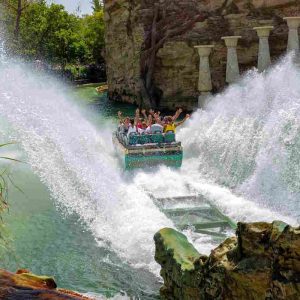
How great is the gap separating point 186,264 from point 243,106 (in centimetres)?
1032

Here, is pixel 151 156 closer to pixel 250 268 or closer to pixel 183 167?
pixel 183 167

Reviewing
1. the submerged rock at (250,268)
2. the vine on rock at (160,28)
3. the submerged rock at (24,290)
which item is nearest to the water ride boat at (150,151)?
the submerged rock at (250,268)

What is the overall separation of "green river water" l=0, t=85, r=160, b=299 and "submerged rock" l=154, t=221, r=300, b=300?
192 centimetres

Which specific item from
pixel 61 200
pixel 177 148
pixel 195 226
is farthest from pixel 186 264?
pixel 177 148

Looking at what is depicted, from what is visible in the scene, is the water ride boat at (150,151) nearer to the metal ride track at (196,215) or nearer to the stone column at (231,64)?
the metal ride track at (196,215)

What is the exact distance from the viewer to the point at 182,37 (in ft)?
81.4

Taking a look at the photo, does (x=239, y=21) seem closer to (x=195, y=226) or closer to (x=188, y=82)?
(x=188, y=82)

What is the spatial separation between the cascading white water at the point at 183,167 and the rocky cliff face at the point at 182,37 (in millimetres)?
7465

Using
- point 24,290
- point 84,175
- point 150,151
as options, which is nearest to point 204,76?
point 150,151

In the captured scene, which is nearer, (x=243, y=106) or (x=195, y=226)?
(x=195, y=226)

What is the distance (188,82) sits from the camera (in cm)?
2541

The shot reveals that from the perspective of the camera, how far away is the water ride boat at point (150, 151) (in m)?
12.7

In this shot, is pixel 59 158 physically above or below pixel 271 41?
below

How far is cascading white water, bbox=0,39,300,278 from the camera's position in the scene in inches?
398
